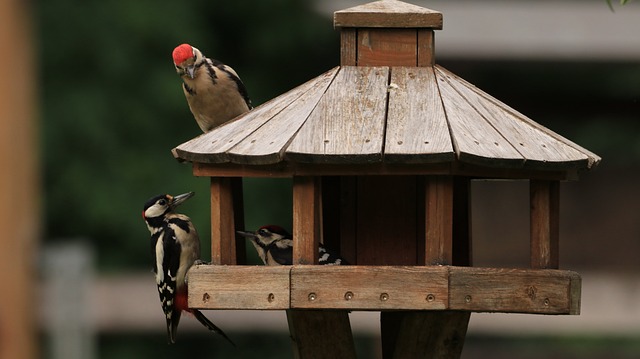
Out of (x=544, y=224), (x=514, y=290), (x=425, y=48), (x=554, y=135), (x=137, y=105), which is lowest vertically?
(x=137, y=105)

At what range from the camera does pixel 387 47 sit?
4805mm

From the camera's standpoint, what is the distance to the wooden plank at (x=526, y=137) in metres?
4.36

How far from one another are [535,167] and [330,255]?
0.69 m

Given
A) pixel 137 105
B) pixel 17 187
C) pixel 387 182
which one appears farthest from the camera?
pixel 137 105

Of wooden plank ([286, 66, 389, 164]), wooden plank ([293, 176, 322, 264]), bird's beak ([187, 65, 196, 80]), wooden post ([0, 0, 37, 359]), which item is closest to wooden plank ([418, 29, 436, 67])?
wooden plank ([286, 66, 389, 164])

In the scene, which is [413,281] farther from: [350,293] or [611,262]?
[611,262]

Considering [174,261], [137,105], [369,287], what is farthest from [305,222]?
[137,105]

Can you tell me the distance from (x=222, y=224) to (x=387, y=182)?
0.59m

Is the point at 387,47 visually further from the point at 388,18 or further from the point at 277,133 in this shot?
the point at 277,133

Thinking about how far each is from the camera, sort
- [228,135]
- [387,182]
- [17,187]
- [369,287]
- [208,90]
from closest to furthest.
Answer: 1. [369,287]
2. [228,135]
3. [387,182]
4. [208,90]
5. [17,187]

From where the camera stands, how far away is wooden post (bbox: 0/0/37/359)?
6797mm

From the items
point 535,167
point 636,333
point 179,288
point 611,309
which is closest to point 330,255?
point 535,167

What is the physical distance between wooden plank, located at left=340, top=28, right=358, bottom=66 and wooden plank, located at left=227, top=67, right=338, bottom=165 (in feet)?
0.35

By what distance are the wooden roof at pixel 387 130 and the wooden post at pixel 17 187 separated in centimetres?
235
